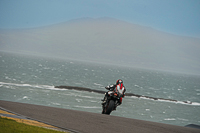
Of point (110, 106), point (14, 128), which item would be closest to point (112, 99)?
point (110, 106)

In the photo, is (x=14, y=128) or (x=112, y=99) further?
(x=112, y=99)

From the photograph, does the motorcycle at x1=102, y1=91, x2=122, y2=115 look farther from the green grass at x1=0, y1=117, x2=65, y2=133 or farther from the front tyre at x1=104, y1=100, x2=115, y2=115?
the green grass at x1=0, y1=117, x2=65, y2=133

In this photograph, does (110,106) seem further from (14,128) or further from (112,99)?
(14,128)

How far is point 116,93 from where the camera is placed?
16781 mm

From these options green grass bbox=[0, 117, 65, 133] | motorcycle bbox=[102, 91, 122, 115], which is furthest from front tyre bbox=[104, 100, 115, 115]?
green grass bbox=[0, 117, 65, 133]

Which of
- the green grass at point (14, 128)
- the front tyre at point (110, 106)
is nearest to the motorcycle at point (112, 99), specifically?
the front tyre at point (110, 106)

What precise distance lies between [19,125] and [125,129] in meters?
4.43

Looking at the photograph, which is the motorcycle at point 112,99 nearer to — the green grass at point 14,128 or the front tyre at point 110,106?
the front tyre at point 110,106

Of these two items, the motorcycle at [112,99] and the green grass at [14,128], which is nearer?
the green grass at [14,128]

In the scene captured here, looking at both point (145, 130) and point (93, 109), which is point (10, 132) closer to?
point (145, 130)

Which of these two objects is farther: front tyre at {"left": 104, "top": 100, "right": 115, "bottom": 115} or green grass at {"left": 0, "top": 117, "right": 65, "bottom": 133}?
front tyre at {"left": 104, "top": 100, "right": 115, "bottom": 115}

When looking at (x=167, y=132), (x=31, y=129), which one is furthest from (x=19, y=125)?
(x=167, y=132)

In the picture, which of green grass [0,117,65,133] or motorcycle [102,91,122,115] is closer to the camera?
green grass [0,117,65,133]

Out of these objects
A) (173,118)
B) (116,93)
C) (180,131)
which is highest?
(116,93)
